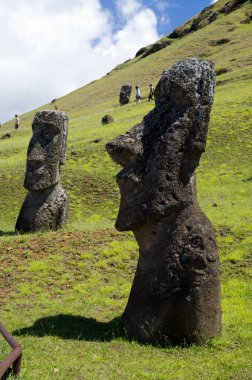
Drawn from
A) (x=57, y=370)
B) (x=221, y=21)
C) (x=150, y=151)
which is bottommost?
(x=57, y=370)

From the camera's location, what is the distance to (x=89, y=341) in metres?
8.34

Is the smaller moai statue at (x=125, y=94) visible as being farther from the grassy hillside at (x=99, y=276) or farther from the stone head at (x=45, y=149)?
the stone head at (x=45, y=149)

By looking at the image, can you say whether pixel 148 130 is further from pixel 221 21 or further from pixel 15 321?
pixel 221 21

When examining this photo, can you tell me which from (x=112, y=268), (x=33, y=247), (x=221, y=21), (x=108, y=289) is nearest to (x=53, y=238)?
(x=33, y=247)

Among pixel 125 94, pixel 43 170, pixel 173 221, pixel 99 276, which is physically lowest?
pixel 99 276

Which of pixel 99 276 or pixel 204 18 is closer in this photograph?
pixel 99 276

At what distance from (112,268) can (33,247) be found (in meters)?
2.76

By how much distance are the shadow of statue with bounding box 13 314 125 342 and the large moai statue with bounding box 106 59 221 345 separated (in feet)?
1.46

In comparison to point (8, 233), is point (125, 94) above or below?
above

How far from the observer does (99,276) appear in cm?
1301

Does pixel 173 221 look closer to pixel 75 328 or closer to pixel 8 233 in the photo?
pixel 75 328

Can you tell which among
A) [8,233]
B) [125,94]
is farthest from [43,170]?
[125,94]

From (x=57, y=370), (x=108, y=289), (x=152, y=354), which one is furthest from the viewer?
(x=108, y=289)

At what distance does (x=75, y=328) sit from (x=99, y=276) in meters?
3.89
